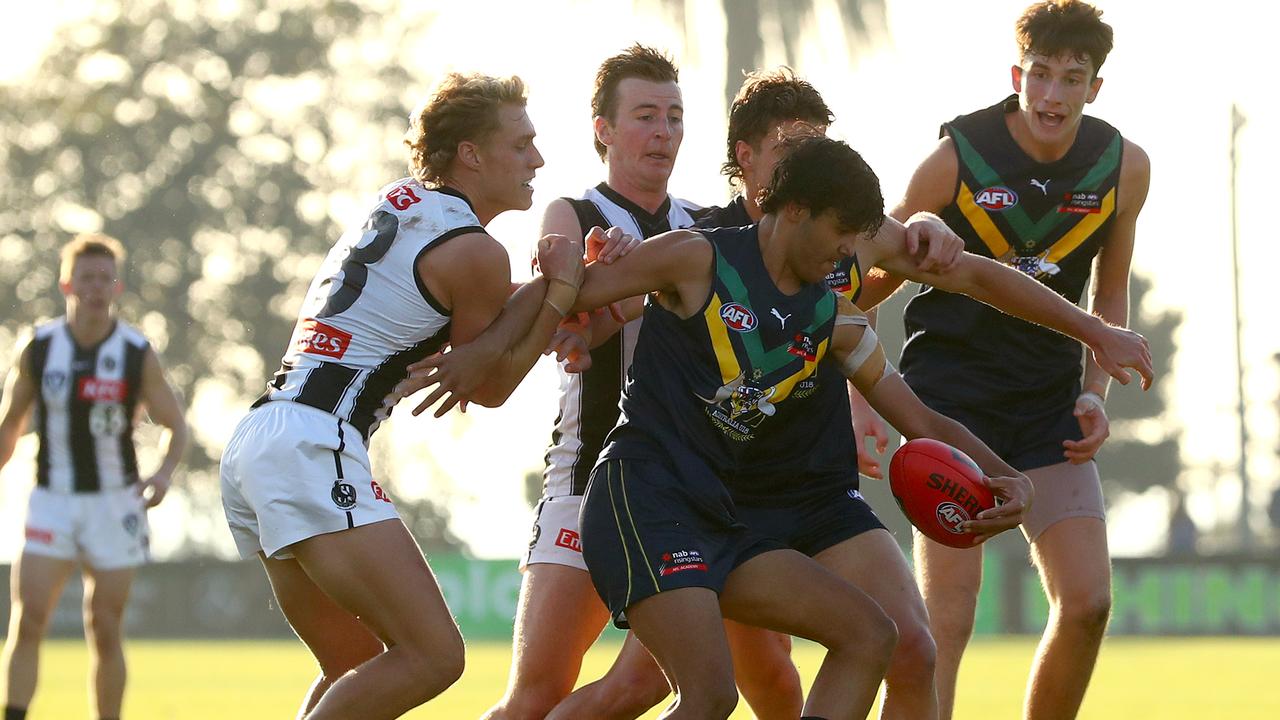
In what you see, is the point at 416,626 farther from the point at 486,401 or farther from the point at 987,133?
the point at 987,133

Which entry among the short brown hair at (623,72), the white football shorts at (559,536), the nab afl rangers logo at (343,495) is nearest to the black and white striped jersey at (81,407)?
the short brown hair at (623,72)

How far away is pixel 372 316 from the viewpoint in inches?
245

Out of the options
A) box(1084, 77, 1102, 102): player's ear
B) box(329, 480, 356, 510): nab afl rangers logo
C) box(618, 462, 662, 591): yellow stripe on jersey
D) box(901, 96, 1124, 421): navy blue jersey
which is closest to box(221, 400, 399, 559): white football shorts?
box(329, 480, 356, 510): nab afl rangers logo

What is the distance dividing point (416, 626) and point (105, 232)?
129ft

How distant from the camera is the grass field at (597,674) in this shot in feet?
44.5

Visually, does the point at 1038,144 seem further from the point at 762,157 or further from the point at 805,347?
the point at 805,347

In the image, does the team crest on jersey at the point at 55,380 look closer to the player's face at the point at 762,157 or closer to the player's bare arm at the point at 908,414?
the player's face at the point at 762,157

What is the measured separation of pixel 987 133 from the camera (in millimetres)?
7508

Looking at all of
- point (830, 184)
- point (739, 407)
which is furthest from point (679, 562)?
point (830, 184)

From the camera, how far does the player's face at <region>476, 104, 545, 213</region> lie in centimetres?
656

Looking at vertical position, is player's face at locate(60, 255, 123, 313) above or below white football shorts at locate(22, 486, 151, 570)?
above

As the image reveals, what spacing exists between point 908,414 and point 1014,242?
43.8 inches

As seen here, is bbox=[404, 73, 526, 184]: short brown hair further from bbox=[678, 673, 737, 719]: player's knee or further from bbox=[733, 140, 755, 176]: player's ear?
bbox=[678, 673, 737, 719]: player's knee

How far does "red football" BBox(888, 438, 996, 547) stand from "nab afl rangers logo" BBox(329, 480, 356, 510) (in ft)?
5.45
